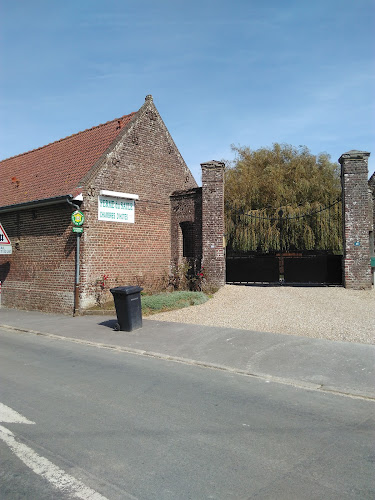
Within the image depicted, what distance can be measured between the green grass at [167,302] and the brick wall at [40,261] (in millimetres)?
1600

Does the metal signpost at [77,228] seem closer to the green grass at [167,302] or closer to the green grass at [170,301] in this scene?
the green grass at [167,302]

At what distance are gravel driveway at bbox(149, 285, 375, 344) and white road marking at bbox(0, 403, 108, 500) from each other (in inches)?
264

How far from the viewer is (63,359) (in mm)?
8266

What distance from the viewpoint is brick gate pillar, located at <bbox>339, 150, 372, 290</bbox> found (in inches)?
560

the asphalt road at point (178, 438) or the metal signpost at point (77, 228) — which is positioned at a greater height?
the metal signpost at point (77, 228)

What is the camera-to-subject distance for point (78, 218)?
13805mm

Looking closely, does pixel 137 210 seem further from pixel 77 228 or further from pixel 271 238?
pixel 271 238

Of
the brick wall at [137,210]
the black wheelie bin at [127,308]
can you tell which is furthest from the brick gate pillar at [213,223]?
the black wheelie bin at [127,308]

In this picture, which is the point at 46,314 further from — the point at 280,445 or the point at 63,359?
the point at 280,445

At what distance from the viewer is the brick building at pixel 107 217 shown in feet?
47.5

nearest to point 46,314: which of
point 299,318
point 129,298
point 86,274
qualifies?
point 86,274

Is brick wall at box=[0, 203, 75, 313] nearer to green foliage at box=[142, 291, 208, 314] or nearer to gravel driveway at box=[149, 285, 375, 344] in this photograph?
green foliage at box=[142, 291, 208, 314]

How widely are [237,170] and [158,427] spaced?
2465 centimetres

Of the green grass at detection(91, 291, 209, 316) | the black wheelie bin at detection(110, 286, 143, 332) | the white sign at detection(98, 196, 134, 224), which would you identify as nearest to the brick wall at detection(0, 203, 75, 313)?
the white sign at detection(98, 196, 134, 224)
